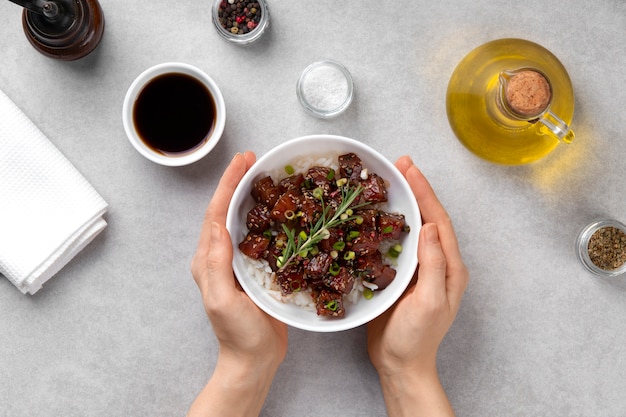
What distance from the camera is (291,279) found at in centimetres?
157

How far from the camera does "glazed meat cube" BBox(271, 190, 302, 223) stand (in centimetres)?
154

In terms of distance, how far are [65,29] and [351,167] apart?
3.26 feet

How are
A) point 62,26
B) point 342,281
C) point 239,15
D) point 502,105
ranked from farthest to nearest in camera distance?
point 239,15 → point 62,26 → point 502,105 → point 342,281

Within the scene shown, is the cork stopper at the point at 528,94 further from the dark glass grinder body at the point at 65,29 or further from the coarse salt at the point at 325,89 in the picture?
the dark glass grinder body at the point at 65,29

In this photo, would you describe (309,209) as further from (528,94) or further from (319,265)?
(528,94)

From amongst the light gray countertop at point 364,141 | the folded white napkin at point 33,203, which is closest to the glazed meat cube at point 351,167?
the light gray countertop at point 364,141

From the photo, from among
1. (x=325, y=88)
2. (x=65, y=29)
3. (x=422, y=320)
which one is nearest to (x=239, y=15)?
(x=325, y=88)

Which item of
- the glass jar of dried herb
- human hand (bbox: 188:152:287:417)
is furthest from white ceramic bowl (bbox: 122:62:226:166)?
the glass jar of dried herb

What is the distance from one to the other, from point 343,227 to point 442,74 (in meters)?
0.73

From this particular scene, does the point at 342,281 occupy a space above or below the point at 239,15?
below

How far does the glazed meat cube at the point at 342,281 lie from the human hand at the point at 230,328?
251 mm

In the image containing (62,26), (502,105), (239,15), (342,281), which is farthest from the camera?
(239,15)

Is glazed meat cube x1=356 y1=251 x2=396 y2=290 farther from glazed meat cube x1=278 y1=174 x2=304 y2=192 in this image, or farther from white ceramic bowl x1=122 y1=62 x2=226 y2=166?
white ceramic bowl x1=122 y1=62 x2=226 y2=166

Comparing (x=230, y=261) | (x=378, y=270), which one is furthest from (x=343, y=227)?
(x=230, y=261)
